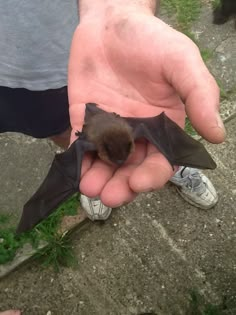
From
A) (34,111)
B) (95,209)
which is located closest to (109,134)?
(34,111)

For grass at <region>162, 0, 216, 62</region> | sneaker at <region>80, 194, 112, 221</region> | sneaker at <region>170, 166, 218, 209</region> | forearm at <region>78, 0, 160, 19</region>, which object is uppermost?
forearm at <region>78, 0, 160, 19</region>

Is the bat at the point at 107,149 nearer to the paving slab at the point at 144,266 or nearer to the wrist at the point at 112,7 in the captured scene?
the wrist at the point at 112,7

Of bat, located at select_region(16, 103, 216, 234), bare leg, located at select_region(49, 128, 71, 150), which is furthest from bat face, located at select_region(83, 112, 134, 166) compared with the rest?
bare leg, located at select_region(49, 128, 71, 150)

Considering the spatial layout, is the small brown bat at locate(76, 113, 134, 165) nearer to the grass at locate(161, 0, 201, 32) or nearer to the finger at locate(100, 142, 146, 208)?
the finger at locate(100, 142, 146, 208)

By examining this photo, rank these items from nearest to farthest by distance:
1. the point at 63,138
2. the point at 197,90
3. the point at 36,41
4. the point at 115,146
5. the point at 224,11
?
the point at 197,90 → the point at 115,146 → the point at 36,41 → the point at 63,138 → the point at 224,11

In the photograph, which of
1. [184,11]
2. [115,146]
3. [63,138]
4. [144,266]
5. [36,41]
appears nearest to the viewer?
[115,146]

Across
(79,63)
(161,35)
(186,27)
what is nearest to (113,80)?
(79,63)

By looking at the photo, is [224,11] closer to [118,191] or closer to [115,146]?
[115,146]

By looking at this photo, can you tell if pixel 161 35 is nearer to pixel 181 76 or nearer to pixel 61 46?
pixel 181 76
